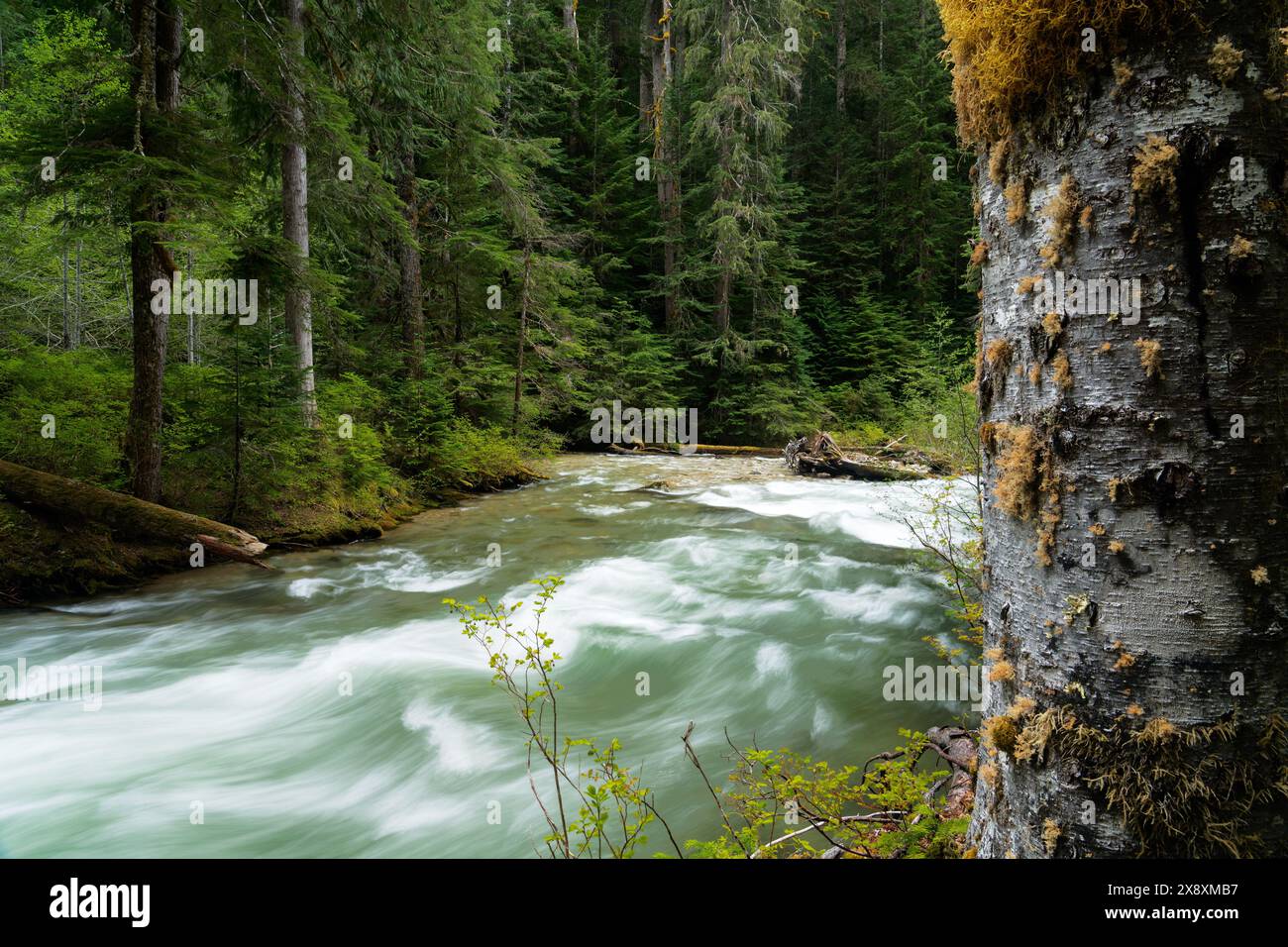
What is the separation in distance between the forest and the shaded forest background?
0.11m

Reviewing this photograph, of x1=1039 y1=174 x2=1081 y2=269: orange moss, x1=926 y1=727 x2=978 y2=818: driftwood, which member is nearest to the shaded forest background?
x1=926 y1=727 x2=978 y2=818: driftwood

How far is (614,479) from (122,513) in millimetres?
9424

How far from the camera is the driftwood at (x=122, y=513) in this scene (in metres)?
7.56

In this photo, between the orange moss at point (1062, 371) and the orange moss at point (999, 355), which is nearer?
the orange moss at point (1062, 371)

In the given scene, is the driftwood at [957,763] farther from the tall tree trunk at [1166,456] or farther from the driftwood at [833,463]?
the driftwood at [833,463]

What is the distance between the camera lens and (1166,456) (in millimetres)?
1577

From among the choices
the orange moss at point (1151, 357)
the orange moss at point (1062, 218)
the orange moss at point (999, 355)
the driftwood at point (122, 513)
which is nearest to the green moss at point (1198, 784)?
the orange moss at point (1151, 357)

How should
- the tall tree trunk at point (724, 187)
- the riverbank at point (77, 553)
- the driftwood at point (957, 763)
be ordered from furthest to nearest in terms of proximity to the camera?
the tall tree trunk at point (724, 187) → the riverbank at point (77, 553) → the driftwood at point (957, 763)

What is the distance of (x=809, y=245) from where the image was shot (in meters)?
29.2

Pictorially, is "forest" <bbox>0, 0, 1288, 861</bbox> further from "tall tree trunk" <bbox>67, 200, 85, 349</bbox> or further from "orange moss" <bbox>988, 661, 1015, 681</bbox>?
"tall tree trunk" <bbox>67, 200, 85, 349</bbox>

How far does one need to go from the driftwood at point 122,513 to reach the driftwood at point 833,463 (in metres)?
11.4

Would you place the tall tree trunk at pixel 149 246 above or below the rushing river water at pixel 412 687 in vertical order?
above

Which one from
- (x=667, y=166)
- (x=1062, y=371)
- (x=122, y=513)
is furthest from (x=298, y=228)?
(x=667, y=166)

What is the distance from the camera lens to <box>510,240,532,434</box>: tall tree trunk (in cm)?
1593
